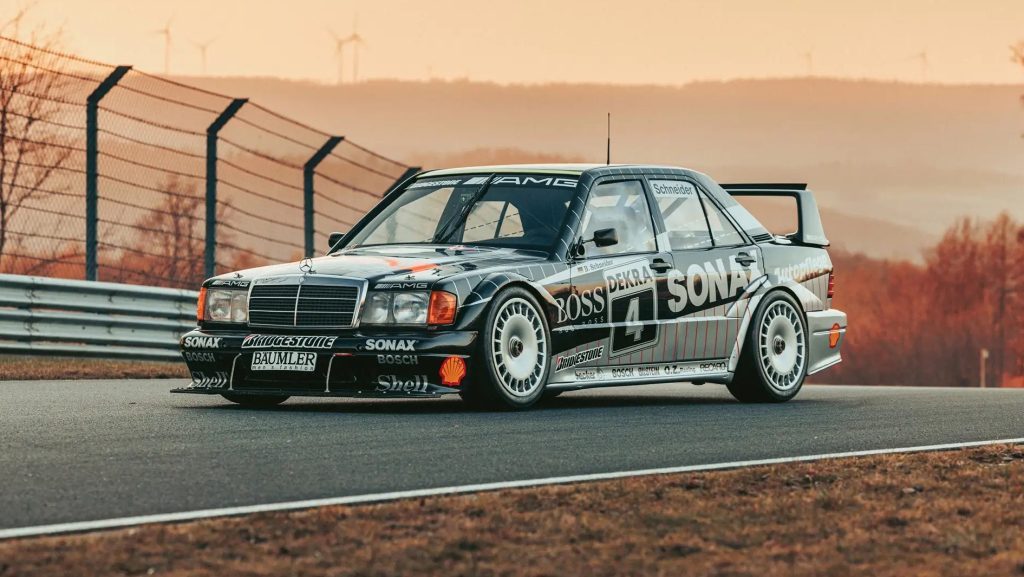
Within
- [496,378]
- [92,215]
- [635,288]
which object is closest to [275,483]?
[496,378]

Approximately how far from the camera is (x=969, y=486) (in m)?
6.79

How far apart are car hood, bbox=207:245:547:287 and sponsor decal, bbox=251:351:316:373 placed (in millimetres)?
499

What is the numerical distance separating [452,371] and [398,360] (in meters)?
0.31

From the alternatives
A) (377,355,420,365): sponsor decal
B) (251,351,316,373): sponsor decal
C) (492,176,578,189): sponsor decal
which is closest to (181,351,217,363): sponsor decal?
(251,351,316,373): sponsor decal

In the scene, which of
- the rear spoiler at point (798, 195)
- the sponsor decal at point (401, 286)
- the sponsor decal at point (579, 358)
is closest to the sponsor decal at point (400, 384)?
the sponsor decal at point (401, 286)

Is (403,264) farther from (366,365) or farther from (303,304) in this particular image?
(366,365)

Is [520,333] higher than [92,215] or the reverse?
the reverse

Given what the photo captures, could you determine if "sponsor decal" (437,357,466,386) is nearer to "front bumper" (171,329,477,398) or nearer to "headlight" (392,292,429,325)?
"front bumper" (171,329,477,398)

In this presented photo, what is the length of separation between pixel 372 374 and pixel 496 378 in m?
0.73

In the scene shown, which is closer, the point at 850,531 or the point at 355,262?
the point at 850,531

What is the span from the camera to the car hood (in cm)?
984

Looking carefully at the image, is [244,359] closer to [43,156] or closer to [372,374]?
[372,374]

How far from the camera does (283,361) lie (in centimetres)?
991

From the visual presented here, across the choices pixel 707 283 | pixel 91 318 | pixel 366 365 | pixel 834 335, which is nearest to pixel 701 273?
pixel 707 283
